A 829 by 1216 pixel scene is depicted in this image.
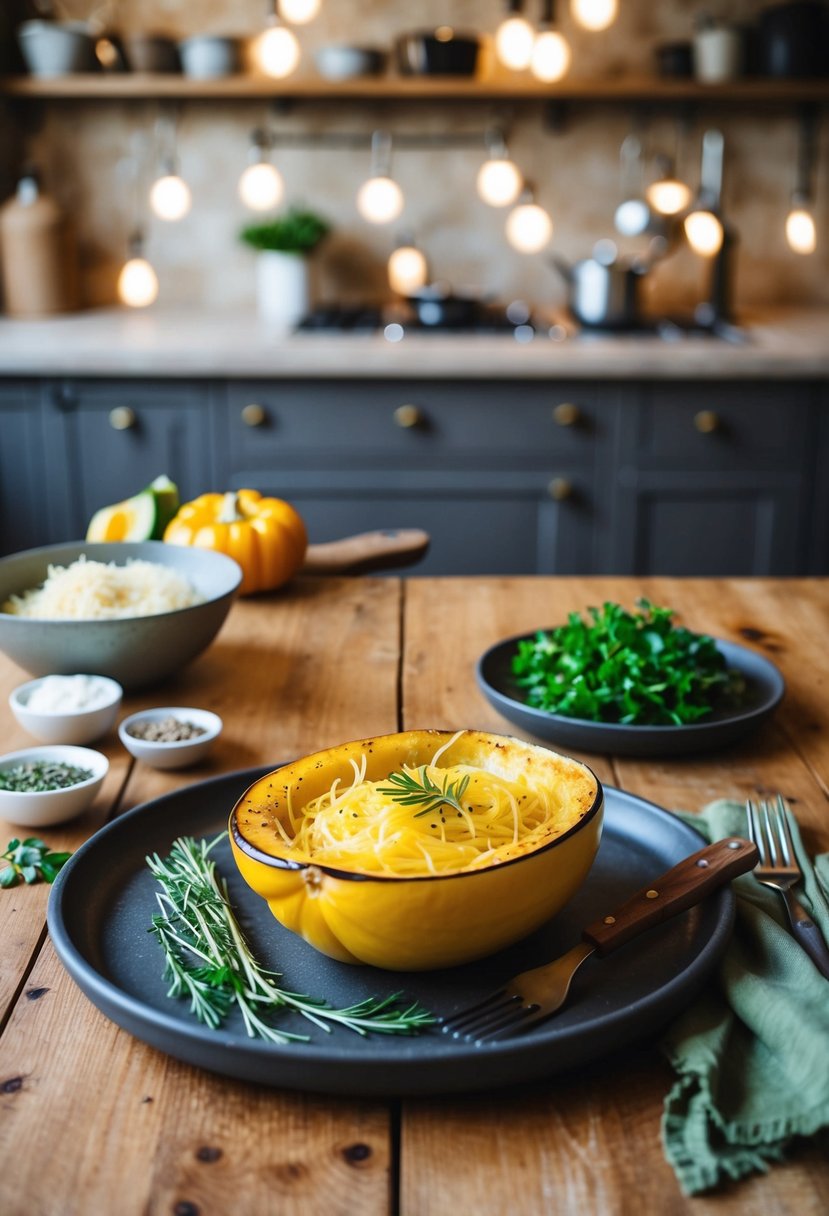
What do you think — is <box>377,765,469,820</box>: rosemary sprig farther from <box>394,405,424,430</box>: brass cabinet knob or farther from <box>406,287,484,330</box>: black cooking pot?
<box>406,287,484,330</box>: black cooking pot

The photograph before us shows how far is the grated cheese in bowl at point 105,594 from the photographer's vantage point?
124cm

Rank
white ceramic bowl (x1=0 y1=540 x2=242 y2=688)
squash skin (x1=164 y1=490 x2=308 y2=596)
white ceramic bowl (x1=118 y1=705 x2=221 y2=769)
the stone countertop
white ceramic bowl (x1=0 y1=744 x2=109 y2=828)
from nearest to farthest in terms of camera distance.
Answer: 1. white ceramic bowl (x1=0 y1=744 x2=109 y2=828)
2. white ceramic bowl (x1=118 y1=705 x2=221 y2=769)
3. white ceramic bowl (x1=0 y1=540 x2=242 y2=688)
4. squash skin (x1=164 y1=490 x2=308 y2=596)
5. the stone countertop

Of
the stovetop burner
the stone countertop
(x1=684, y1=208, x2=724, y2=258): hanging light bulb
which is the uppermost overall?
(x1=684, y1=208, x2=724, y2=258): hanging light bulb

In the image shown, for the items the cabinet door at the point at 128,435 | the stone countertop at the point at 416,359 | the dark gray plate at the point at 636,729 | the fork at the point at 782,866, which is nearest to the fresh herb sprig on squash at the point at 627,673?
the dark gray plate at the point at 636,729

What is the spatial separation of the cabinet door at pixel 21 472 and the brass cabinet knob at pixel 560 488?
1226mm

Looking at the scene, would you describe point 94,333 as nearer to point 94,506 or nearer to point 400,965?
point 94,506

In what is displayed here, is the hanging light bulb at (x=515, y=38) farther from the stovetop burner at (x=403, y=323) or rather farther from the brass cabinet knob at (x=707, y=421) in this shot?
the brass cabinet knob at (x=707, y=421)

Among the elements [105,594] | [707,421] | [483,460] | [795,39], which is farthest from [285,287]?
[105,594]

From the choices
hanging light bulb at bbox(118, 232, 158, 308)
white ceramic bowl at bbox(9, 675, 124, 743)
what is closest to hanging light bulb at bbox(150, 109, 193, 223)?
hanging light bulb at bbox(118, 232, 158, 308)

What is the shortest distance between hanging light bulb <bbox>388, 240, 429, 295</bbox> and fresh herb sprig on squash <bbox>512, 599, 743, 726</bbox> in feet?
8.04

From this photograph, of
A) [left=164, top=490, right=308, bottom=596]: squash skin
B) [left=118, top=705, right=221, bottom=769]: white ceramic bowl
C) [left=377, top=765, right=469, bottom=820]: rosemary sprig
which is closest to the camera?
[left=377, top=765, right=469, bottom=820]: rosemary sprig

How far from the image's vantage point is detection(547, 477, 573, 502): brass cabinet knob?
292cm

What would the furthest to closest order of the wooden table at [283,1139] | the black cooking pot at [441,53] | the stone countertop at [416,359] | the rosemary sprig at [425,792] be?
the black cooking pot at [441,53] < the stone countertop at [416,359] < the rosemary sprig at [425,792] < the wooden table at [283,1139]

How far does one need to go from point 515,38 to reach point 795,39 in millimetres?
758
